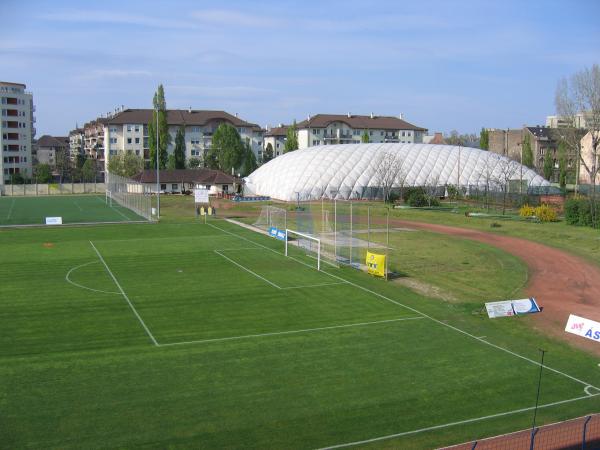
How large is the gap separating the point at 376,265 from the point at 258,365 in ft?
46.5

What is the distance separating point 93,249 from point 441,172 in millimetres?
59939

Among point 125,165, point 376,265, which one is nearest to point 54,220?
point 376,265

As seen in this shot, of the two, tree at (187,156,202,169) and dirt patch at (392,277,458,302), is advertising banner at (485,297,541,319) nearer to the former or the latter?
dirt patch at (392,277,458,302)

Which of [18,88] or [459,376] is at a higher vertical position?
[18,88]

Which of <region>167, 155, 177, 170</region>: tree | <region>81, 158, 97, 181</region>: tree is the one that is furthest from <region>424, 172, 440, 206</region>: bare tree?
<region>81, 158, 97, 181</region>: tree

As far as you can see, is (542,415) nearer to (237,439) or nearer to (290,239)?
(237,439)

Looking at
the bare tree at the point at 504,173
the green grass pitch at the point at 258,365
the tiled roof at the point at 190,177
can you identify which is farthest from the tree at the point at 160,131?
the green grass pitch at the point at 258,365

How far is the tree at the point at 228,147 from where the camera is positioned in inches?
4437

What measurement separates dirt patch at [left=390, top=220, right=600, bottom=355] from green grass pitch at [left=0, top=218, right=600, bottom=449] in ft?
4.49

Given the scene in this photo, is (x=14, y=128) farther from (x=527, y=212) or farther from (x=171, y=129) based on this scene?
(x=527, y=212)

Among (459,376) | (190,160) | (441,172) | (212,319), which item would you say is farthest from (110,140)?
(459,376)

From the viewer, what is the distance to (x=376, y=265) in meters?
31.1

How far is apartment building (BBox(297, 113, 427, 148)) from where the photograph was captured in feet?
445

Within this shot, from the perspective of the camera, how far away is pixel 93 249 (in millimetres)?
39969
